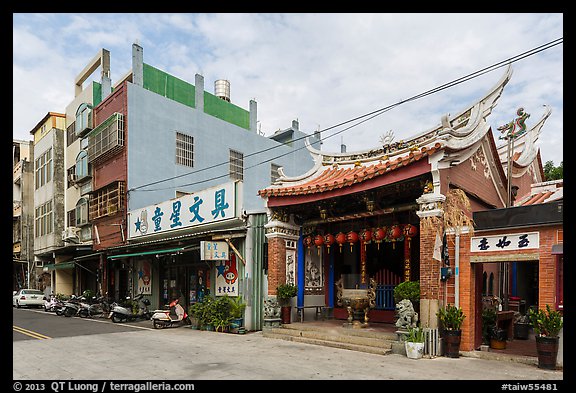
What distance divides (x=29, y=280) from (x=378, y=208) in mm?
32898

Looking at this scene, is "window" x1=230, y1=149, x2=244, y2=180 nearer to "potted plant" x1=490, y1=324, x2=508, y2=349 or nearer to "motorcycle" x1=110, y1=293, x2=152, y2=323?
"motorcycle" x1=110, y1=293, x2=152, y2=323

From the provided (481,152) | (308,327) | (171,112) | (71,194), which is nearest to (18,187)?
(71,194)

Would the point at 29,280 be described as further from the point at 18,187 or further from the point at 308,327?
the point at 308,327

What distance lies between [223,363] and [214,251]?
5.81m

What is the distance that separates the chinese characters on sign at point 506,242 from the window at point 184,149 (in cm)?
1657

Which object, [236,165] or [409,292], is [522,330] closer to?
[409,292]

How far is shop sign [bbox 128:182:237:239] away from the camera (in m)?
15.1

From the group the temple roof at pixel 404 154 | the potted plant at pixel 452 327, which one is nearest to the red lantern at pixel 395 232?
the temple roof at pixel 404 154

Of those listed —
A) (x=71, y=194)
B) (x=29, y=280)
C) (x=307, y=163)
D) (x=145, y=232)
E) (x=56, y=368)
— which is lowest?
(x=29, y=280)

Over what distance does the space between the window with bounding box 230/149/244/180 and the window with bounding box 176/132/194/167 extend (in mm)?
2664

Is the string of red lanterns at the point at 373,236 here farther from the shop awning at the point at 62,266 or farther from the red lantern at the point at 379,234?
the shop awning at the point at 62,266

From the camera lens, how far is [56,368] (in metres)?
8.41

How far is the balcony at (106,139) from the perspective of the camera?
21000 mm

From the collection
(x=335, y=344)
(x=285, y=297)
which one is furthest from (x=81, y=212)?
(x=335, y=344)
